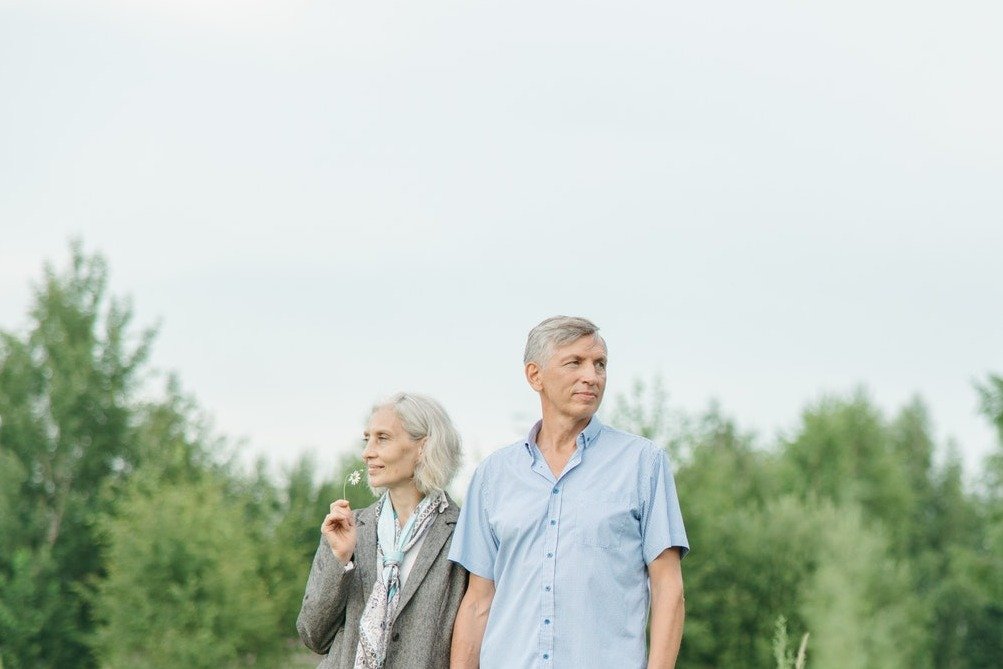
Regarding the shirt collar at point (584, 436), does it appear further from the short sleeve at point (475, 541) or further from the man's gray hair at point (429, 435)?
the man's gray hair at point (429, 435)

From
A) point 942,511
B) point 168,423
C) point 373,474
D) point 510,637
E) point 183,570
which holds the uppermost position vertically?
point 942,511

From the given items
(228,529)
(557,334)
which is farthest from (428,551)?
(228,529)

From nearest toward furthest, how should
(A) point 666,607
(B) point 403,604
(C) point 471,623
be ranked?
(A) point 666,607 → (C) point 471,623 → (B) point 403,604

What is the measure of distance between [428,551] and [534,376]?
2.60 feet

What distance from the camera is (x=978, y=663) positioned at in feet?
180

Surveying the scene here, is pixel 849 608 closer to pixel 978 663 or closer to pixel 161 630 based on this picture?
pixel 978 663

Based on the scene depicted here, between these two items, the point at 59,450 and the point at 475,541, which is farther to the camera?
the point at 59,450

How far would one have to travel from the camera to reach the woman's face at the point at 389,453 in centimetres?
540

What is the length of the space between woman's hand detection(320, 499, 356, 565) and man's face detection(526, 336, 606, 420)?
876mm

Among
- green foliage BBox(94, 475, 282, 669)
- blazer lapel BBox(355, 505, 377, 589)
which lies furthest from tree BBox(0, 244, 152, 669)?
blazer lapel BBox(355, 505, 377, 589)

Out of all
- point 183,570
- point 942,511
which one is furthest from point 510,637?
point 942,511

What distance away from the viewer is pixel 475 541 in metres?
5.09

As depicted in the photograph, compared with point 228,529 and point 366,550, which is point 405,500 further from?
point 228,529

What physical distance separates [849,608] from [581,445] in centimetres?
4222
